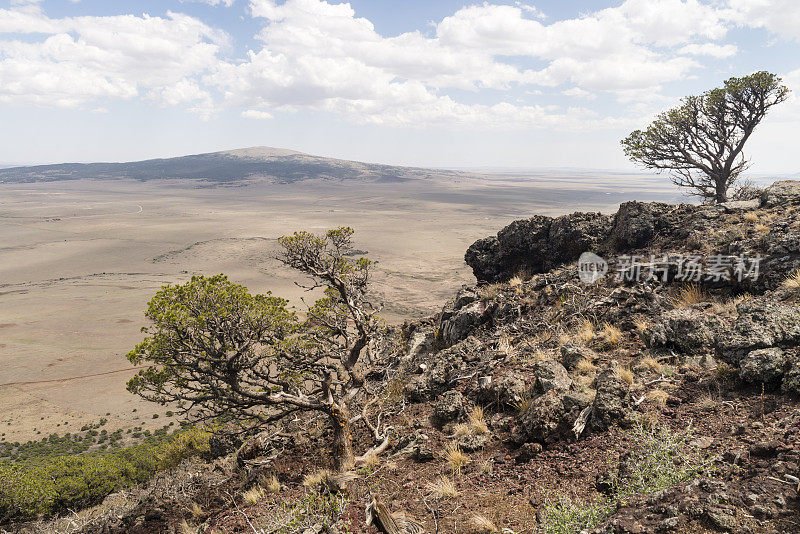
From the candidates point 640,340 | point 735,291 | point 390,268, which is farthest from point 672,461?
point 390,268

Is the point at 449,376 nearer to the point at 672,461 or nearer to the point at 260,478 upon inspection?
the point at 260,478

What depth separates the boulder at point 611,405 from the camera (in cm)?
667

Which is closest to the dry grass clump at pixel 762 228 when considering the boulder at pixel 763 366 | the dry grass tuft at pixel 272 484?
the boulder at pixel 763 366

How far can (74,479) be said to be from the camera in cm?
2252

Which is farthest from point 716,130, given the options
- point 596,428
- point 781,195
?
point 596,428

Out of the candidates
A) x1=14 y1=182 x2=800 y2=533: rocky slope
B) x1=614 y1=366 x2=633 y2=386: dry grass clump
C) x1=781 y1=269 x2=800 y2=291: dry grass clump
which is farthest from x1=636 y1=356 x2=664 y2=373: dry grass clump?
x1=781 y1=269 x2=800 y2=291: dry grass clump

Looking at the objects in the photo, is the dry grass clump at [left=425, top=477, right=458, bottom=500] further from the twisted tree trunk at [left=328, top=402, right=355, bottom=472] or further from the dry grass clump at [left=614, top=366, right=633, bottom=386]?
the dry grass clump at [left=614, top=366, right=633, bottom=386]

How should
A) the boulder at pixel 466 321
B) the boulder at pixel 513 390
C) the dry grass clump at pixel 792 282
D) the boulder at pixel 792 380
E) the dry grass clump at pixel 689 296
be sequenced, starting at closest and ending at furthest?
the boulder at pixel 792 380 → the boulder at pixel 513 390 → the dry grass clump at pixel 792 282 → the dry grass clump at pixel 689 296 → the boulder at pixel 466 321

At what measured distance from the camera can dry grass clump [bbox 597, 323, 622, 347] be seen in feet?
32.6

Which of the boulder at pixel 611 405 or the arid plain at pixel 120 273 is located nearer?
the boulder at pixel 611 405

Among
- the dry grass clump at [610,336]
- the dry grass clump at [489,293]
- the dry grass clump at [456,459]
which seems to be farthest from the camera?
the dry grass clump at [489,293]

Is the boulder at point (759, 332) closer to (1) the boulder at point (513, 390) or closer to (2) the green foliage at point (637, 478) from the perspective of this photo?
(2) the green foliage at point (637, 478)

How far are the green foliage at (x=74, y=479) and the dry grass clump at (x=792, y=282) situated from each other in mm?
20975

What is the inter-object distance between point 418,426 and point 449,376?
7.30ft
